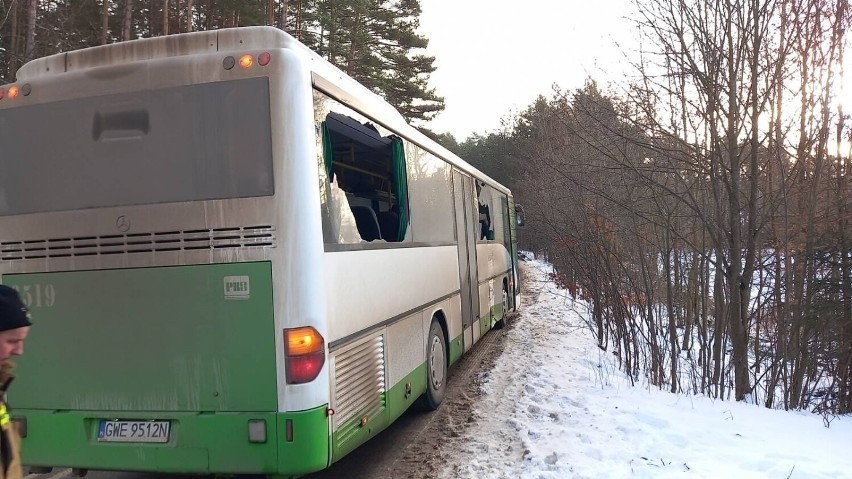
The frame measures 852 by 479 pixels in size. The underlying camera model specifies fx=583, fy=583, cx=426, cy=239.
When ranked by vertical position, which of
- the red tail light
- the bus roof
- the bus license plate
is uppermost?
the bus roof

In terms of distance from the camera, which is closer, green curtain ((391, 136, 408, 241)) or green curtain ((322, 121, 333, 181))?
green curtain ((322, 121, 333, 181))

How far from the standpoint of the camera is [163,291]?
3660 millimetres

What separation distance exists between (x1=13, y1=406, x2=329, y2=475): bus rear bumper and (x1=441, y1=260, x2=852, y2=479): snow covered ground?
1.62 m

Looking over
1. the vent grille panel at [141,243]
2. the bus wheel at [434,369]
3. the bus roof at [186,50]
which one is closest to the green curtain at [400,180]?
the bus roof at [186,50]

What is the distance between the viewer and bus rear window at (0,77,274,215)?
3.58 meters

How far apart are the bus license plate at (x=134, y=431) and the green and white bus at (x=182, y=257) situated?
1 cm

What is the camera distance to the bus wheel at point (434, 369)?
20.6ft

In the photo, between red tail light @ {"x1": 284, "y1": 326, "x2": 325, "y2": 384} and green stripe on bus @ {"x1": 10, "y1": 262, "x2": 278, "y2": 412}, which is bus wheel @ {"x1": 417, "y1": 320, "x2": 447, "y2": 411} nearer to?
red tail light @ {"x1": 284, "y1": 326, "x2": 325, "y2": 384}

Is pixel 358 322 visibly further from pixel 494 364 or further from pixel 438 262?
pixel 494 364

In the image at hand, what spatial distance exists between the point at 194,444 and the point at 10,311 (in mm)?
2050

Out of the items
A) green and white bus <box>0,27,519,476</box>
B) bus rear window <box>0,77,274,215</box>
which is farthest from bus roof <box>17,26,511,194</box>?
bus rear window <box>0,77,274,215</box>

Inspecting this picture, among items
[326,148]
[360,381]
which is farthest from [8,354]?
[360,381]

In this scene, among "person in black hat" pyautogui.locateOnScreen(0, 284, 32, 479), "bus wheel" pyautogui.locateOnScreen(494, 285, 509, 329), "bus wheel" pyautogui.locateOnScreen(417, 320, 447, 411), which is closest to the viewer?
"person in black hat" pyautogui.locateOnScreen(0, 284, 32, 479)

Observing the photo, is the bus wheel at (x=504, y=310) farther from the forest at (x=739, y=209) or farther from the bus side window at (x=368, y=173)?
the bus side window at (x=368, y=173)
